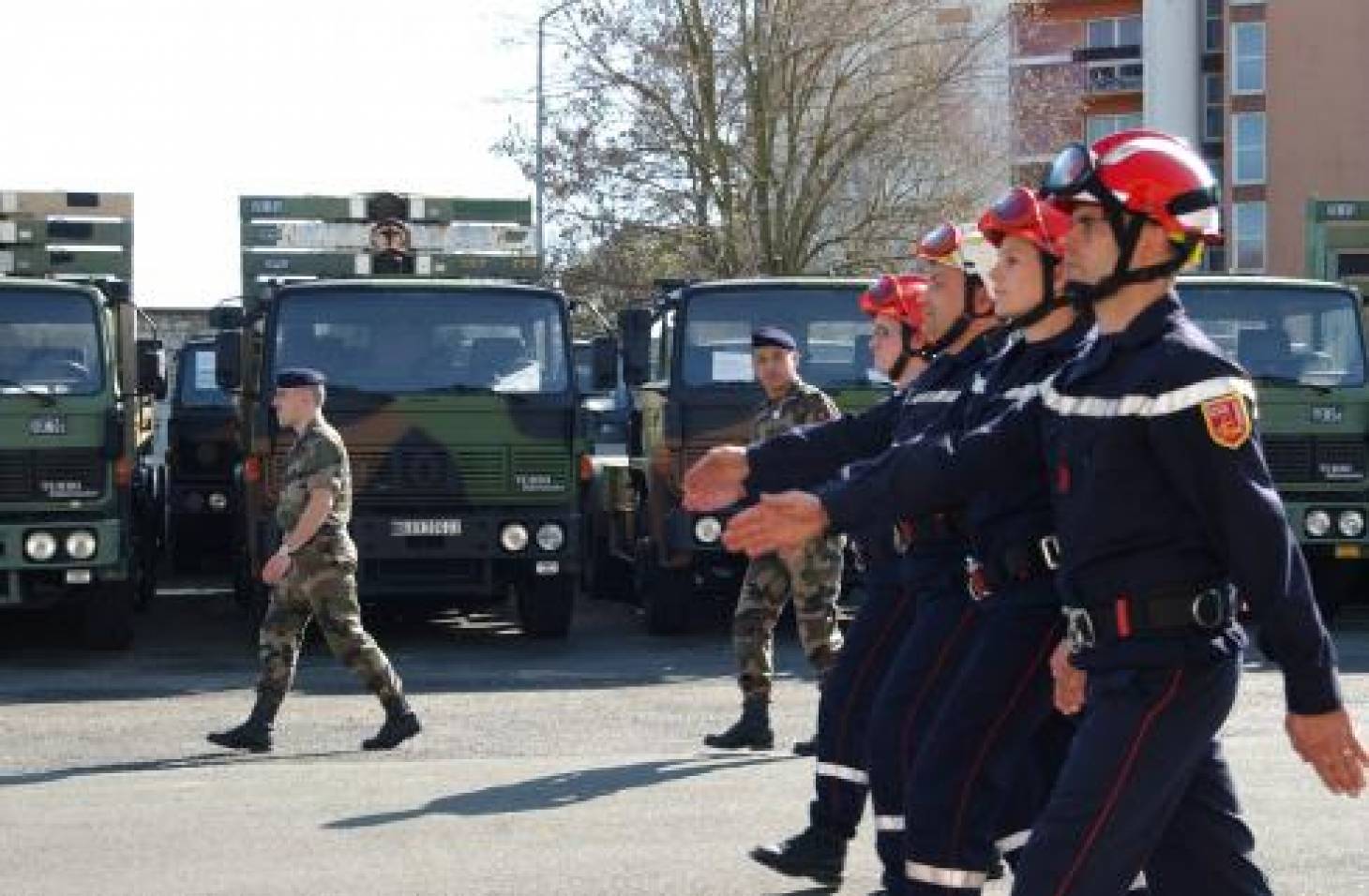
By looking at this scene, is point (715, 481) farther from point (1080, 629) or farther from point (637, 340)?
point (637, 340)

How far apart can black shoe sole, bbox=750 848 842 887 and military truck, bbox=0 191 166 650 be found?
346 inches

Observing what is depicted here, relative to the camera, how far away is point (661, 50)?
119 ft

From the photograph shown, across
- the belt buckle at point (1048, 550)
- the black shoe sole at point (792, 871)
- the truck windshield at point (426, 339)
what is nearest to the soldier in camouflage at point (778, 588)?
the black shoe sole at point (792, 871)

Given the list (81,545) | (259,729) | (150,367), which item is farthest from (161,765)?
(150,367)

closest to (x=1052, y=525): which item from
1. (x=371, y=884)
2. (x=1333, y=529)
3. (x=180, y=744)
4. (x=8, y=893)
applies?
(x=371, y=884)

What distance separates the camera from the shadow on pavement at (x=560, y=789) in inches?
395

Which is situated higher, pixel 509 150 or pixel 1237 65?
pixel 1237 65

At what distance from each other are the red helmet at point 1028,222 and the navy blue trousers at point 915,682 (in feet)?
3.86

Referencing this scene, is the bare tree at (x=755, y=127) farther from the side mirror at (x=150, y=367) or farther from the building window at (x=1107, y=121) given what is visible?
the building window at (x=1107, y=121)

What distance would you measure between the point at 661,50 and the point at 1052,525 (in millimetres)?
30588

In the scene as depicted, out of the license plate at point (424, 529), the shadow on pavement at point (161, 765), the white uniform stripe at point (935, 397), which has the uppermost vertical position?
the white uniform stripe at point (935, 397)

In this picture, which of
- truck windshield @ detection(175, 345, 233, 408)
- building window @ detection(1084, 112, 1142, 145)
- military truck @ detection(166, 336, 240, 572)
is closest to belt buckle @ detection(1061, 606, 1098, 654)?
military truck @ detection(166, 336, 240, 572)

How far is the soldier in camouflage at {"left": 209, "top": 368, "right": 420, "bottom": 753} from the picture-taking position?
11828mm

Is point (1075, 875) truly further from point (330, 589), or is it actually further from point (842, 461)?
point (330, 589)
